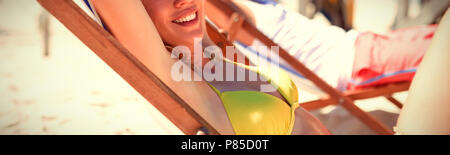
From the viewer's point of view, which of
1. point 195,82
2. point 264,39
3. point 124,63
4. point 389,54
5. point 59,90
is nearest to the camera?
point 124,63

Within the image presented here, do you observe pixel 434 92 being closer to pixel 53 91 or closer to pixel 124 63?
pixel 124 63

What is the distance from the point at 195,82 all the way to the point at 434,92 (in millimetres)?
422

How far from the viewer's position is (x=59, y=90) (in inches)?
33.4

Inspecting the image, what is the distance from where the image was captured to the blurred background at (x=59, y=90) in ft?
1.59

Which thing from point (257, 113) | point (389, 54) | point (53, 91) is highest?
point (389, 54)

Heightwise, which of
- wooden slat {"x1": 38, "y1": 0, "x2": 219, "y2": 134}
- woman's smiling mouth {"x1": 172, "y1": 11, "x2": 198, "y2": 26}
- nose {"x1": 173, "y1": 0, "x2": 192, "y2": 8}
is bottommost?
wooden slat {"x1": 38, "y1": 0, "x2": 219, "y2": 134}

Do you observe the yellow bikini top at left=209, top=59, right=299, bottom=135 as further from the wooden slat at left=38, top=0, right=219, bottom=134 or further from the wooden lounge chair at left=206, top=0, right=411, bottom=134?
the wooden lounge chair at left=206, top=0, right=411, bottom=134

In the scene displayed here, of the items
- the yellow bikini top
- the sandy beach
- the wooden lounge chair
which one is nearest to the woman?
the yellow bikini top

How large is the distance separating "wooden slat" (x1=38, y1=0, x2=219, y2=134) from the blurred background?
21mm

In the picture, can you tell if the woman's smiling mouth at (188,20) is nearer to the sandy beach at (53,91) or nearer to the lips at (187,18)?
the lips at (187,18)

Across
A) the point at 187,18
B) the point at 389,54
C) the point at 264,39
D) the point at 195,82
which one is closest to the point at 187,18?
the point at 187,18

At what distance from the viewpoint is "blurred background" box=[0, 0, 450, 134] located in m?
0.48
